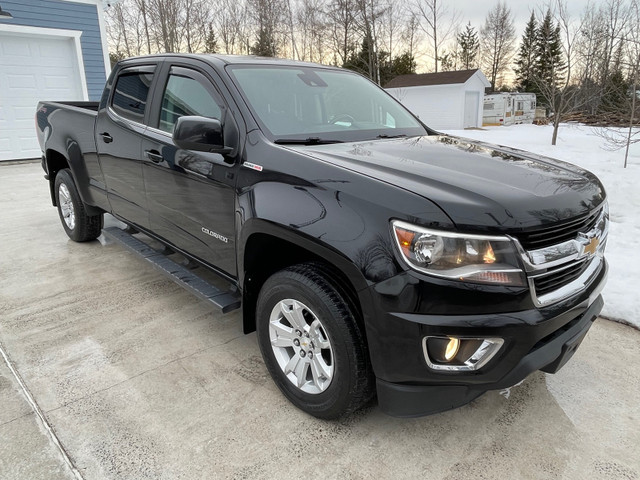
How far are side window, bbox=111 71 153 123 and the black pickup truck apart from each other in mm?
91

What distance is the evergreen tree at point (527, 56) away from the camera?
160 feet

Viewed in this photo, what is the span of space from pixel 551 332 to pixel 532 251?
363 mm

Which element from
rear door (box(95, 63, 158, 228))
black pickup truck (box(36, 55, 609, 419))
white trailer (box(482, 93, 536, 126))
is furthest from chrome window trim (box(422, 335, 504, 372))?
white trailer (box(482, 93, 536, 126))

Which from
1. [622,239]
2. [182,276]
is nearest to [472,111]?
[622,239]

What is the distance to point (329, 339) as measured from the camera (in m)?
2.18

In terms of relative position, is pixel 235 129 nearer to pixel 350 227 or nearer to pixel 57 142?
pixel 350 227

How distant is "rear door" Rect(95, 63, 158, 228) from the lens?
11.8 ft

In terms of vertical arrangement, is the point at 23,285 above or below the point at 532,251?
below

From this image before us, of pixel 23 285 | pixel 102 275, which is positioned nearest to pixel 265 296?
pixel 102 275

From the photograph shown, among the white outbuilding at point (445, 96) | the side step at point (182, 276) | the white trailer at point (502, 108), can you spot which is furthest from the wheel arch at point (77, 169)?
the white trailer at point (502, 108)

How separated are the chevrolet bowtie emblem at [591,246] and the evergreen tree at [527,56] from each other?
52.3 meters

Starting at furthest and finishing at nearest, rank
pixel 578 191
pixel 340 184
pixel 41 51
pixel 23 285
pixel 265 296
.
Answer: pixel 41 51, pixel 23 285, pixel 265 296, pixel 578 191, pixel 340 184

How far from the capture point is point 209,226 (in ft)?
9.71

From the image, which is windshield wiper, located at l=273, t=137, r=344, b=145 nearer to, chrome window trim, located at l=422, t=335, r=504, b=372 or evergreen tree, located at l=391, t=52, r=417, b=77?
chrome window trim, located at l=422, t=335, r=504, b=372
